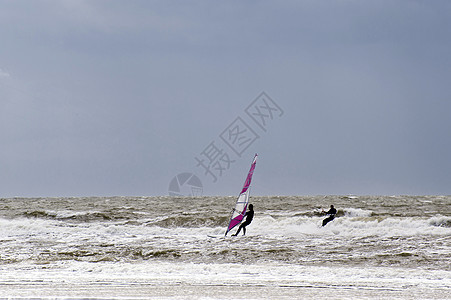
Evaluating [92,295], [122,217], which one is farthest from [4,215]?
[92,295]

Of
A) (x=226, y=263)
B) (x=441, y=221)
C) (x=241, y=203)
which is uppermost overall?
(x=241, y=203)

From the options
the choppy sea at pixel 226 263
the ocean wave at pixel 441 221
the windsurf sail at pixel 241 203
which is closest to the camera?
the choppy sea at pixel 226 263

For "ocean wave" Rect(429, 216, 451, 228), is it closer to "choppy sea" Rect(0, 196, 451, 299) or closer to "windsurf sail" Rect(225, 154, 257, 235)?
"choppy sea" Rect(0, 196, 451, 299)

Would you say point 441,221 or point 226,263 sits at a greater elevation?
point 441,221

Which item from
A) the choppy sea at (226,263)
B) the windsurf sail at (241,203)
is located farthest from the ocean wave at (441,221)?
the windsurf sail at (241,203)

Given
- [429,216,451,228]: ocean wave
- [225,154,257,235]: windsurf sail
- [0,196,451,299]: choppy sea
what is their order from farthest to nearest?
[429,216,451,228]: ocean wave → [225,154,257,235]: windsurf sail → [0,196,451,299]: choppy sea

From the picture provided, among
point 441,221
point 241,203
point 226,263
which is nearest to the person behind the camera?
point 226,263

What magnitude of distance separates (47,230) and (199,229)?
773 cm

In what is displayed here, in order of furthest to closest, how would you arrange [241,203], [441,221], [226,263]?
[441,221]
[241,203]
[226,263]

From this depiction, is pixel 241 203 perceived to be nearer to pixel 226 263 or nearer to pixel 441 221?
pixel 226 263

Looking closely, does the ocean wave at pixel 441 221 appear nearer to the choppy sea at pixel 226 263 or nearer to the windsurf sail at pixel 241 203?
the choppy sea at pixel 226 263

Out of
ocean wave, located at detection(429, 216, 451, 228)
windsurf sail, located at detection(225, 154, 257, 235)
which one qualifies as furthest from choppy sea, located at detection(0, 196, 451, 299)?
windsurf sail, located at detection(225, 154, 257, 235)

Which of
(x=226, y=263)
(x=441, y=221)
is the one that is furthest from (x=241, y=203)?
(x=441, y=221)

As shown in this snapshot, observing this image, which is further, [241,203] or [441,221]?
[441,221]
